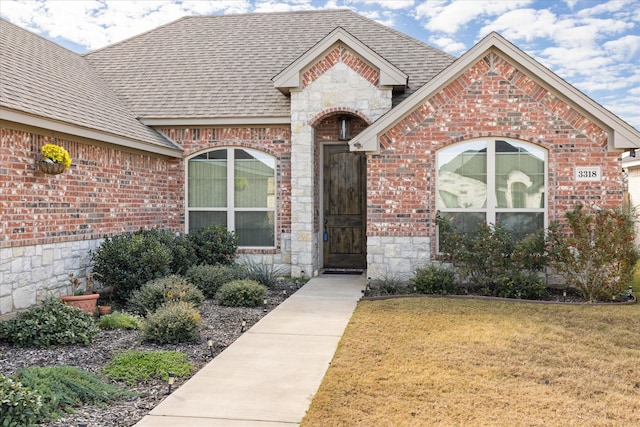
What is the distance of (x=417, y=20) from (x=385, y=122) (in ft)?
20.4

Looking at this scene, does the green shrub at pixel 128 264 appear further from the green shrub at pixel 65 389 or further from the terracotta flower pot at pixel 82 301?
the green shrub at pixel 65 389

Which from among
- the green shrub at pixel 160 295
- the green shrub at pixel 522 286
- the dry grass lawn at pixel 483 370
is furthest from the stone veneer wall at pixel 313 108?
the green shrub at pixel 522 286

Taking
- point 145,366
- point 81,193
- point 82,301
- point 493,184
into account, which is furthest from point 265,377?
point 493,184

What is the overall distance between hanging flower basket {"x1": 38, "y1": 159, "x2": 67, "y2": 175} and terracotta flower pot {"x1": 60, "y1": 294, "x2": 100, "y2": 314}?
5.81 feet

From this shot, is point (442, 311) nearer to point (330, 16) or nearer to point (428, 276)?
point (428, 276)

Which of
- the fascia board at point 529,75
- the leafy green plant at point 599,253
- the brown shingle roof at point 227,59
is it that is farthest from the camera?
the brown shingle roof at point 227,59

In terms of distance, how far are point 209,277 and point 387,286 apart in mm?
3084

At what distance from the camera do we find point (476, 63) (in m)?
9.93

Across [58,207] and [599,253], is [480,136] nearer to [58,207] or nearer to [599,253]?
[599,253]

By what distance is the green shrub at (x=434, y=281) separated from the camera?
31.1ft

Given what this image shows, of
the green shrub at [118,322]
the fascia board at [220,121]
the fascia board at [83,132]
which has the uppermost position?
the fascia board at [220,121]

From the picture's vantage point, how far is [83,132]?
870 centimetres

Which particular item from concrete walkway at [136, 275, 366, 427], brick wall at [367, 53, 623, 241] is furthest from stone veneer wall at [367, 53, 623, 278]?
concrete walkway at [136, 275, 366, 427]

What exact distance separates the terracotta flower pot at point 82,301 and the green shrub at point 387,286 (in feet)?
14.3
